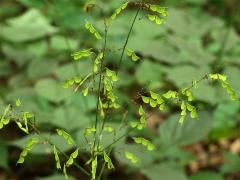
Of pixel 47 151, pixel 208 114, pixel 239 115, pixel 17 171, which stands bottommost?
pixel 17 171

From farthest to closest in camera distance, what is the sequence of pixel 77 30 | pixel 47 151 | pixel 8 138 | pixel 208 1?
pixel 208 1 < pixel 77 30 < pixel 8 138 < pixel 47 151

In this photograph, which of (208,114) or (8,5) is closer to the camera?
(208,114)

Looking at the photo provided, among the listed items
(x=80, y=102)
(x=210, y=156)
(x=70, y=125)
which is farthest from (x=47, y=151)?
(x=210, y=156)

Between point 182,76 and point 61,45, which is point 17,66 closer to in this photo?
point 61,45

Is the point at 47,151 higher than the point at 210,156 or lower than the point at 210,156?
higher

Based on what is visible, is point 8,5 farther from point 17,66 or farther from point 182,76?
point 182,76

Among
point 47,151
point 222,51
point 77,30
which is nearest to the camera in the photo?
point 47,151

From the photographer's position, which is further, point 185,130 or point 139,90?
point 139,90

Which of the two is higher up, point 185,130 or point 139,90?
point 185,130
